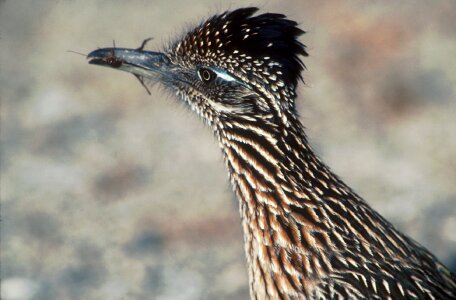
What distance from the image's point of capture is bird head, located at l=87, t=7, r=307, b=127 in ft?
18.0

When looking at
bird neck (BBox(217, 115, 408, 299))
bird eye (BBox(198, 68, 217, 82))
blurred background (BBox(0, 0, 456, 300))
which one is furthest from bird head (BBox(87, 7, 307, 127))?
blurred background (BBox(0, 0, 456, 300))

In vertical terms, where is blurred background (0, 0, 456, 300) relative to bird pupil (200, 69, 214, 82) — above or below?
above

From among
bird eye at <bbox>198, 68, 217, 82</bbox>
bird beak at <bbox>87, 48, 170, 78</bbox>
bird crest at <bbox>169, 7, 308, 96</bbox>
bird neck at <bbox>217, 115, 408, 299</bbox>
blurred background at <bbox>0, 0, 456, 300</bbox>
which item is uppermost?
blurred background at <bbox>0, 0, 456, 300</bbox>

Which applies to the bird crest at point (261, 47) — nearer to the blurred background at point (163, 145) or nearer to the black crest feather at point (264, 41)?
the black crest feather at point (264, 41)

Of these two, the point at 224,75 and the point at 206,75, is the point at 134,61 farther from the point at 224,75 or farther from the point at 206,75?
the point at 224,75

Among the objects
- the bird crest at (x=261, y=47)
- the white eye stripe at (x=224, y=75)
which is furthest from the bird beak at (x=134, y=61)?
the bird crest at (x=261, y=47)

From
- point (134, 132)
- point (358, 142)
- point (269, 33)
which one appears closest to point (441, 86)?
point (358, 142)

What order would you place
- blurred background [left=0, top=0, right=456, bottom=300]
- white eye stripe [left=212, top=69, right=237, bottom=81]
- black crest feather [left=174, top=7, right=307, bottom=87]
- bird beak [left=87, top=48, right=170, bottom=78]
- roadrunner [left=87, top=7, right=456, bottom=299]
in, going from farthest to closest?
blurred background [left=0, top=0, right=456, bottom=300]
bird beak [left=87, top=48, right=170, bottom=78]
white eye stripe [left=212, top=69, right=237, bottom=81]
black crest feather [left=174, top=7, right=307, bottom=87]
roadrunner [left=87, top=7, right=456, bottom=299]

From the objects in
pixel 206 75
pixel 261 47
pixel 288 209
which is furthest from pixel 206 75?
pixel 288 209

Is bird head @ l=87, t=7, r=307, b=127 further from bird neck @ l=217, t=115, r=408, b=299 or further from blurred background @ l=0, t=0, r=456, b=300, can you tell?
blurred background @ l=0, t=0, r=456, b=300

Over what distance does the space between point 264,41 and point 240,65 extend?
217 mm

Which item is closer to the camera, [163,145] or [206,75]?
[206,75]

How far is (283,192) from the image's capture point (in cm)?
553

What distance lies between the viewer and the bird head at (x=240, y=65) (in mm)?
5473
